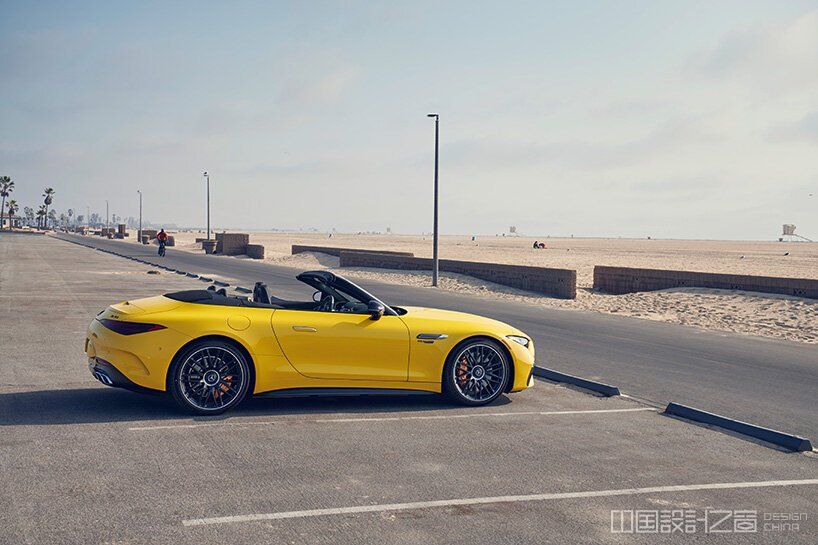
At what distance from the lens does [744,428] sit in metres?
7.96

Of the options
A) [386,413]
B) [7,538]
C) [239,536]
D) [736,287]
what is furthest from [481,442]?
[736,287]

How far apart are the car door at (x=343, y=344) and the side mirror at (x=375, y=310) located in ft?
0.14

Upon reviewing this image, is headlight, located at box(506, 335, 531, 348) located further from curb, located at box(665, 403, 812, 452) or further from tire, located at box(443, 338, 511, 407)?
curb, located at box(665, 403, 812, 452)

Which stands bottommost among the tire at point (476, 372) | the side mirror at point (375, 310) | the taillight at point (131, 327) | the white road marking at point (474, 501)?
the white road marking at point (474, 501)

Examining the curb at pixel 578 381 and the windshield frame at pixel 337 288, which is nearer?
the windshield frame at pixel 337 288

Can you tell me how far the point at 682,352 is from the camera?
14164 millimetres

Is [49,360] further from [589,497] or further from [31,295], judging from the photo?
[31,295]

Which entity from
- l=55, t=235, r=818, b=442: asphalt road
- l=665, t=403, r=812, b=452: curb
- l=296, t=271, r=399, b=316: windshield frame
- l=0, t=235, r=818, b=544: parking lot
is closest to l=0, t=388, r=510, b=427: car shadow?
l=0, t=235, r=818, b=544: parking lot

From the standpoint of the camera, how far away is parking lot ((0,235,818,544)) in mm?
5031

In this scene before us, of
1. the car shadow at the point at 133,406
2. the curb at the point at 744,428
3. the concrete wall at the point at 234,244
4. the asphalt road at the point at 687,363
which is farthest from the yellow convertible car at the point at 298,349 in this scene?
the concrete wall at the point at 234,244

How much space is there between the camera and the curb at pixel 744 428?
7.36 m

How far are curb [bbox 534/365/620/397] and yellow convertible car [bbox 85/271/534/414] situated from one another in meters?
1.23

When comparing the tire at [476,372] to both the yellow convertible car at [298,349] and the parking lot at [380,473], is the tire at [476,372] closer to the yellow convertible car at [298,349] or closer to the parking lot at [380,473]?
the yellow convertible car at [298,349]

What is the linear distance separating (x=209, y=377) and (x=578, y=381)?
15.5 ft
